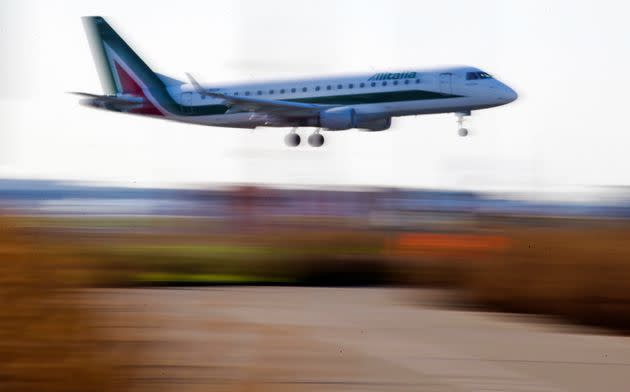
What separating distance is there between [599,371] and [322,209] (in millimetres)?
7750

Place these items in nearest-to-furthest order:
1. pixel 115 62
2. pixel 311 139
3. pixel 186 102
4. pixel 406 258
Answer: pixel 406 258 < pixel 311 139 < pixel 186 102 < pixel 115 62

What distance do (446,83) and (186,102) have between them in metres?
9.52

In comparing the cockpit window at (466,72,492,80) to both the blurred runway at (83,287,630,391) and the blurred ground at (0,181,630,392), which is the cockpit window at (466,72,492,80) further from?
the blurred runway at (83,287,630,391)

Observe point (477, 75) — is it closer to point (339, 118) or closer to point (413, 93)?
point (413, 93)

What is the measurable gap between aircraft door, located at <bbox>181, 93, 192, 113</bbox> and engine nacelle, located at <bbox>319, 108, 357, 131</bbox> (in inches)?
240

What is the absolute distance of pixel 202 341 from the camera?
834 cm

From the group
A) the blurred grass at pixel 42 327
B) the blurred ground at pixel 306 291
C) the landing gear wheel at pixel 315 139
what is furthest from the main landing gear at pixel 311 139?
the blurred grass at pixel 42 327

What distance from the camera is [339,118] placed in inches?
1210

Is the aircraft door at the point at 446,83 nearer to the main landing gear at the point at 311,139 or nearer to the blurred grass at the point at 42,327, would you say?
the main landing gear at the point at 311,139

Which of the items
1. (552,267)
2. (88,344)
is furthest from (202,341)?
(552,267)

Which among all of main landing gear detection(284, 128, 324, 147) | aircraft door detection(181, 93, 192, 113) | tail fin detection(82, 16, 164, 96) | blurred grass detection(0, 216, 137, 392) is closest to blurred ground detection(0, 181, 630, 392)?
blurred grass detection(0, 216, 137, 392)

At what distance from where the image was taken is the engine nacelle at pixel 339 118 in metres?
30.4

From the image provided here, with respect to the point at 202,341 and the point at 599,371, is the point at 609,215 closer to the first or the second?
the point at 599,371

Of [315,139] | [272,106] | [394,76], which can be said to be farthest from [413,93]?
[315,139]
